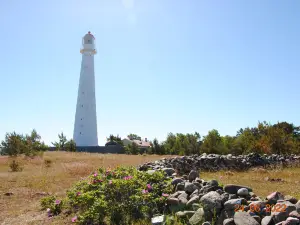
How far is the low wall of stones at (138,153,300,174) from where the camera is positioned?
13.4m

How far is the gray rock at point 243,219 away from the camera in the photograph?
163 inches

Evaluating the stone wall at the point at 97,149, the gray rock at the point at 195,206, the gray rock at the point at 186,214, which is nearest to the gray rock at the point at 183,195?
the gray rock at the point at 195,206

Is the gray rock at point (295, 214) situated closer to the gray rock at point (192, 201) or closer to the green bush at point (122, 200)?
the gray rock at point (192, 201)

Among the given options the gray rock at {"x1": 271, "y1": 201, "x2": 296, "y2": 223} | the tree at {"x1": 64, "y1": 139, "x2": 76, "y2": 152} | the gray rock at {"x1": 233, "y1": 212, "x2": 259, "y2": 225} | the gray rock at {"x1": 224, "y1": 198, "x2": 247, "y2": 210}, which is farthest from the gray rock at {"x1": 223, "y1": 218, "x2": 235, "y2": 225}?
Answer: the tree at {"x1": 64, "y1": 139, "x2": 76, "y2": 152}

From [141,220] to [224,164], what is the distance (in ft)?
33.4

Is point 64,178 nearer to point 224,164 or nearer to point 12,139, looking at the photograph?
point 224,164

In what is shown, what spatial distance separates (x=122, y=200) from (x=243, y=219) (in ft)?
9.19

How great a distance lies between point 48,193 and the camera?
30.0ft

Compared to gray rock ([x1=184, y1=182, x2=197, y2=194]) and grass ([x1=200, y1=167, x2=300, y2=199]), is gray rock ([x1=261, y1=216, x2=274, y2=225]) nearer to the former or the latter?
gray rock ([x1=184, y1=182, x2=197, y2=194])

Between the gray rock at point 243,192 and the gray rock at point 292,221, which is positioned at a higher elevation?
the gray rock at point 243,192

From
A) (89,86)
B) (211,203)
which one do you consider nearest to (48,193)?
(211,203)

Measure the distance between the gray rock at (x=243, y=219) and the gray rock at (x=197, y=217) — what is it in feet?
2.23

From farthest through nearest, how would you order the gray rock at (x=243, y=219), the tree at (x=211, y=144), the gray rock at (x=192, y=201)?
→ 1. the tree at (x=211, y=144)
2. the gray rock at (x=192, y=201)
3. the gray rock at (x=243, y=219)

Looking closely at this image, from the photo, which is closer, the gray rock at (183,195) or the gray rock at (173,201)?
the gray rock at (173,201)
